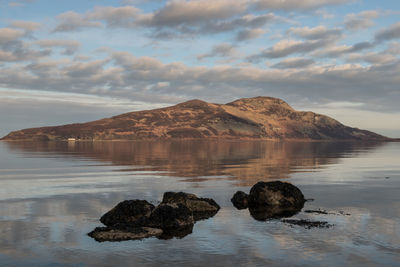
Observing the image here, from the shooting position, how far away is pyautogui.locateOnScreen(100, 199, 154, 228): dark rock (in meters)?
21.9

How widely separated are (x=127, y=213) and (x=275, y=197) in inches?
440

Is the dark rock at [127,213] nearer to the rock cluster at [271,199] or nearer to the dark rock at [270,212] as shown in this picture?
the dark rock at [270,212]

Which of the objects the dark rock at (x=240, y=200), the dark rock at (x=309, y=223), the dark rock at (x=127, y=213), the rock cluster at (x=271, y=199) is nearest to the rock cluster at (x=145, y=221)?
the dark rock at (x=127, y=213)

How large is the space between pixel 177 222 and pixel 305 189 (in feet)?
58.8

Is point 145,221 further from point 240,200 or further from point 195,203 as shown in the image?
point 240,200

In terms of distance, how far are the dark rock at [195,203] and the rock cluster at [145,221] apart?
2.5 inches

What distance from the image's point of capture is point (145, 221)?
69.9ft

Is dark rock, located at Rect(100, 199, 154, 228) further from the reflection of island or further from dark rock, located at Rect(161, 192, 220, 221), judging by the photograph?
the reflection of island

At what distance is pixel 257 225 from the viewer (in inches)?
856

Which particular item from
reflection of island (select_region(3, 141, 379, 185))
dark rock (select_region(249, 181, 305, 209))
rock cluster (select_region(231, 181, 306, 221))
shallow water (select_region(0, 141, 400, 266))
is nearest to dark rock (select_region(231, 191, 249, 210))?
rock cluster (select_region(231, 181, 306, 221))

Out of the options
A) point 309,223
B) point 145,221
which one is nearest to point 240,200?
point 309,223

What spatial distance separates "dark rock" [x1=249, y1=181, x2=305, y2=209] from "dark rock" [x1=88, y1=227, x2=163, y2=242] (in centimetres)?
1035

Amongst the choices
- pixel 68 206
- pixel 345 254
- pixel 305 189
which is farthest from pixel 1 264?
pixel 305 189

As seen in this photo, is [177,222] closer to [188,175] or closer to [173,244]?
[173,244]
